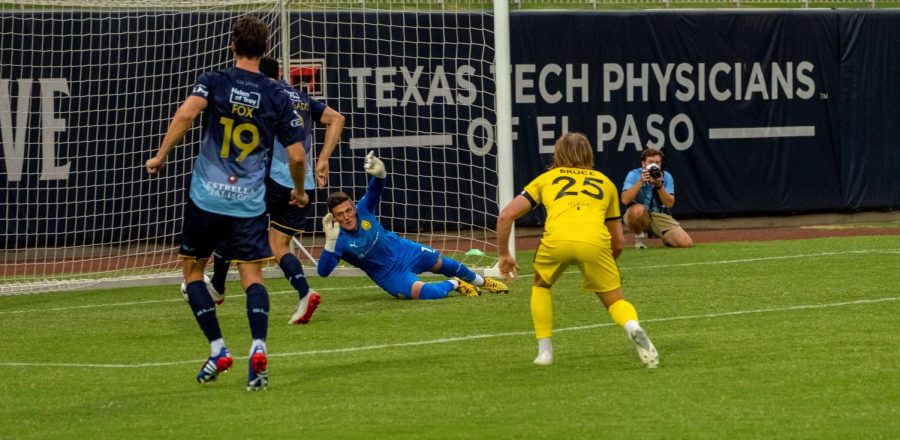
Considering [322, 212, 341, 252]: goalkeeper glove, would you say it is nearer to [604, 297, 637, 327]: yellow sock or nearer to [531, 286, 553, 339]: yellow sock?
[531, 286, 553, 339]: yellow sock

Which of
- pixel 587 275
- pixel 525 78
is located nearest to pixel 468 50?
pixel 525 78

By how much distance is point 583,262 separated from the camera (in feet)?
30.4

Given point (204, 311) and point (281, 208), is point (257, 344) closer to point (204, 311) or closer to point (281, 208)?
point (204, 311)

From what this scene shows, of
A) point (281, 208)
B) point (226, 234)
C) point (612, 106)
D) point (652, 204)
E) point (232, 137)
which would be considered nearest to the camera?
point (232, 137)

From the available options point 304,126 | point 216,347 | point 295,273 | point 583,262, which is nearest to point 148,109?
point 304,126

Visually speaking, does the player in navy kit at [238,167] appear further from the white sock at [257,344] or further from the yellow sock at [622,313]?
the yellow sock at [622,313]

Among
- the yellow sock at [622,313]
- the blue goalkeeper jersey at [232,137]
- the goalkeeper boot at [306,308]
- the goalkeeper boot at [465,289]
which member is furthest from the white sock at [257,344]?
the goalkeeper boot at [465,289]

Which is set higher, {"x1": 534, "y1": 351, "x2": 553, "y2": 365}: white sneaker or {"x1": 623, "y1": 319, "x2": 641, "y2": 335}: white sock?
{"x1": 623, "y1": 319, "x2": 641, "y2": 335}: white sock

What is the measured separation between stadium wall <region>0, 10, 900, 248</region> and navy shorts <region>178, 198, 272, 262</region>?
31.5ft

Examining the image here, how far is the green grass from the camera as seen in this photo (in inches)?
298

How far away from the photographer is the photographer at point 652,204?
60.2ft

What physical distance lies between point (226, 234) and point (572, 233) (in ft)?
7.08

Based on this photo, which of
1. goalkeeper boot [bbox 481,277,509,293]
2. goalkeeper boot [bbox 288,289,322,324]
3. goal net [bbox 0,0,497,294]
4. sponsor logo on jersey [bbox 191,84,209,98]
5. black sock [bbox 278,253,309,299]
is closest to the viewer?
sponsor logo on jersey [bbox 191,84,209,98]

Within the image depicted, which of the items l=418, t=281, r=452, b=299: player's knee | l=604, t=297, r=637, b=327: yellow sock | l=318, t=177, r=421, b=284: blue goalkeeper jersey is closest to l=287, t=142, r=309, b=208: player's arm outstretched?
l=604, t=297, r=637, b=327: yellow sock
